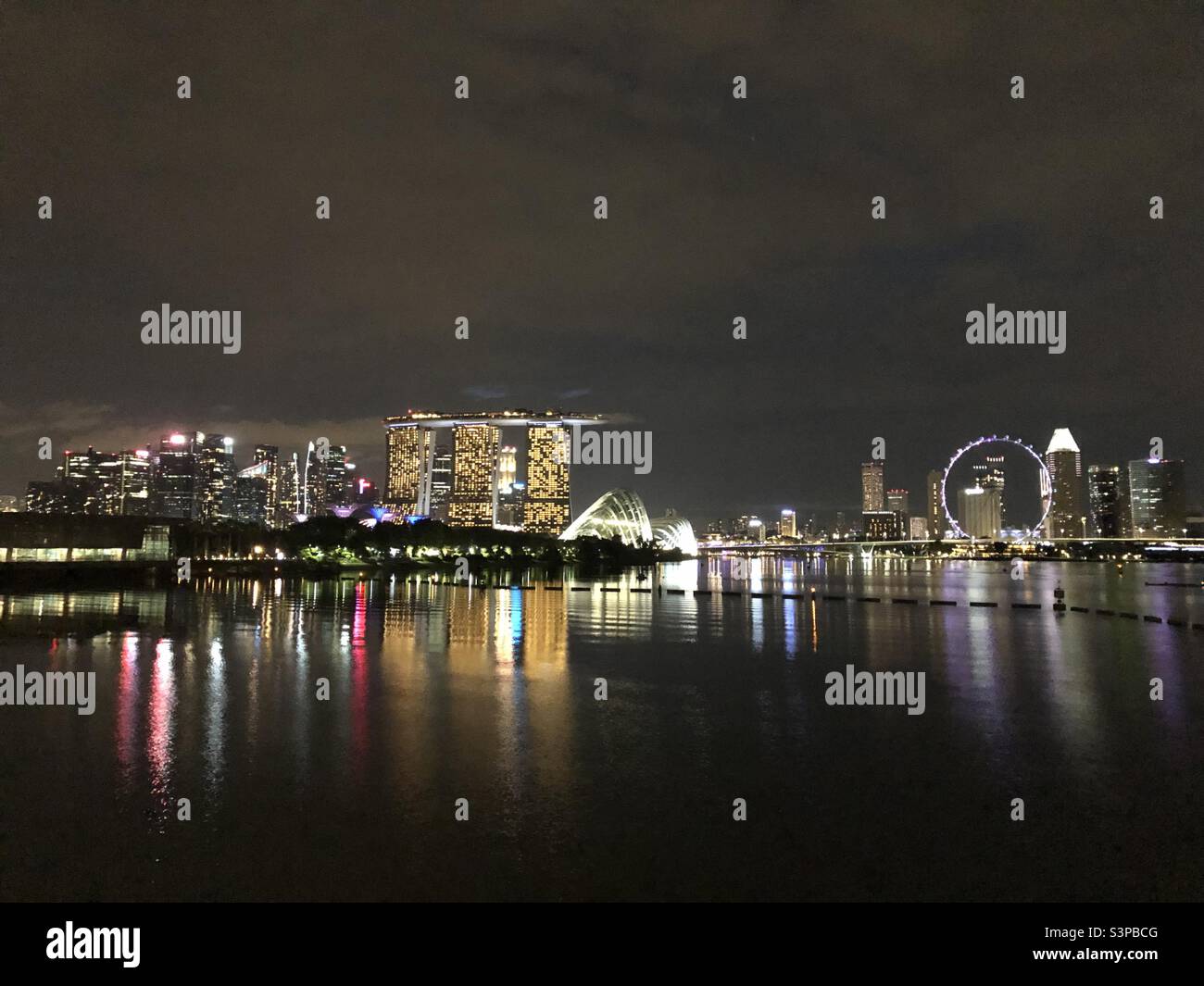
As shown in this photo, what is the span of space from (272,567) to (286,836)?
3473 inches

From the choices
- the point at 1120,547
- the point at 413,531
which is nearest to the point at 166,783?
the point at 413,531

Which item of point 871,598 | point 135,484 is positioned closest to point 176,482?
point 135,484

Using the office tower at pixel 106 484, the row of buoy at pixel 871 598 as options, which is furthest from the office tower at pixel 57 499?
the row of buoy at pixel 871 598

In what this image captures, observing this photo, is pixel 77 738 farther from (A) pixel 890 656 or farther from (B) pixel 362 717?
(A) pixel 890 656

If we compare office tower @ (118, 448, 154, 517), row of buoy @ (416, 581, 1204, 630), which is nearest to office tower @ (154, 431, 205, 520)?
office tower @ (118, 448, 154, 517)

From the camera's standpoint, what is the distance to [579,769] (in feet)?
39.6

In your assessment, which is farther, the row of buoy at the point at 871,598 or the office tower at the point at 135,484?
the office tower at the point at 135,484

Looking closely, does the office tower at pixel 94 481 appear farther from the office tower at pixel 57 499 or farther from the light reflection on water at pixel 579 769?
the light reflection on water at pixel 579 769

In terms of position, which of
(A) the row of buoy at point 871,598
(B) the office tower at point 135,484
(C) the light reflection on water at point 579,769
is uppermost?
(B) the office tower at point 135,484

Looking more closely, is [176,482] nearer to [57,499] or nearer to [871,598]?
[57,499]

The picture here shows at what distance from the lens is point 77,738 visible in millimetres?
13688

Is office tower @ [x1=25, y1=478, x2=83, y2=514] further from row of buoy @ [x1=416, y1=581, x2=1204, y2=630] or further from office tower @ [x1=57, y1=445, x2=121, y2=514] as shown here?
row of buoy @ [x1=416, y1=581, x2=1204, y2=630]

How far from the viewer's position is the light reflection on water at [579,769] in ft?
28.2
